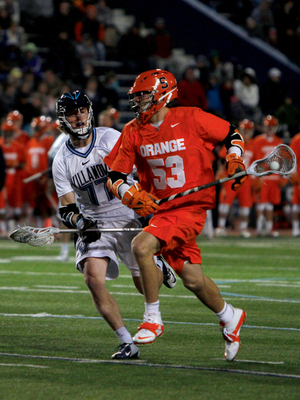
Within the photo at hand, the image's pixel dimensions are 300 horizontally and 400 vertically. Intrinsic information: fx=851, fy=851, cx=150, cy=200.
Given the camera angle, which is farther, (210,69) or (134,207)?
(210,69)

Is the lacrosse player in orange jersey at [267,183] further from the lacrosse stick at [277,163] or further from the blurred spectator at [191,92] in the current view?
the lacrosse stick at [277,163]

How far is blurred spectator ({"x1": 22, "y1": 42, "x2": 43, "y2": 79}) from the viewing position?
19.4 m

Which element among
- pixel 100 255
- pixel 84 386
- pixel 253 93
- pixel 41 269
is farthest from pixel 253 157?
pixel 84 386

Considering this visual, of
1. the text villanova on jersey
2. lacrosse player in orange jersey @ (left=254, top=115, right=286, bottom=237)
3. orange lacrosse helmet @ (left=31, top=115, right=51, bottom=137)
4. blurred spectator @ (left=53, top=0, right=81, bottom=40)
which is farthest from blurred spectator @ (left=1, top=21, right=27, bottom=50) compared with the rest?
the text villanova on jersey

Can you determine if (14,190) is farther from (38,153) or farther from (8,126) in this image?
(8,126)

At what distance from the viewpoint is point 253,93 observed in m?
20.4

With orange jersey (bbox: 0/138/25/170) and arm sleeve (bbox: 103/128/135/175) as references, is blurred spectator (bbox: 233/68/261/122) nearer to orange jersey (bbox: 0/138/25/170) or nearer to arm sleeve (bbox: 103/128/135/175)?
orange jersey (bbox: 0/138/25/170)

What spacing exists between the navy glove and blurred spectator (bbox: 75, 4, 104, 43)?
50.9 feet

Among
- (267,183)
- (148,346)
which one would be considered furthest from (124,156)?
(267,183)

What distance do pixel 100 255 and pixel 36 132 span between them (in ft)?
37.8

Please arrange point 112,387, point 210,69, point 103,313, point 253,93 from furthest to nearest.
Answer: point 210,69, point 253,93, point 103,313, point 112,387

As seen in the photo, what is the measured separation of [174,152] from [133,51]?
1589cm

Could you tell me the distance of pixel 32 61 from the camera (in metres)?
19.5

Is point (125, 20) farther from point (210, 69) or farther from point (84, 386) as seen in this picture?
point (84, 386)
